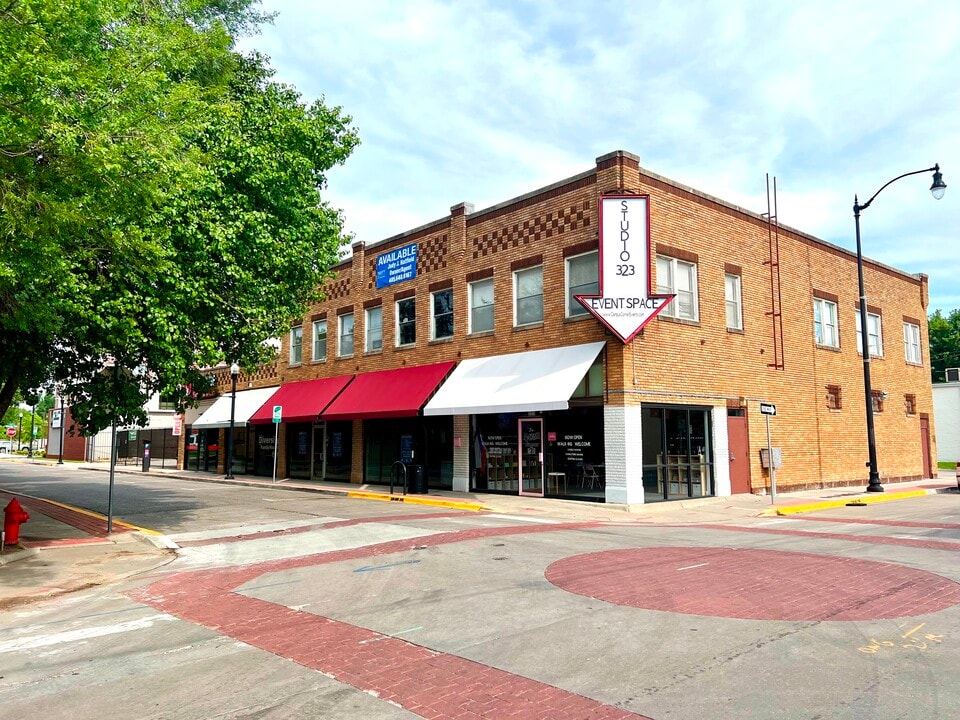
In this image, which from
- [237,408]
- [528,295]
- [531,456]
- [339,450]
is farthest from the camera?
[237,408]

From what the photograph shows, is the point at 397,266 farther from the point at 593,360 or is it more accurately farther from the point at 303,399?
the point at 593,360

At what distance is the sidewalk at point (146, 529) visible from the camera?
10164 mm

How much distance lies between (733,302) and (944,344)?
178 feet

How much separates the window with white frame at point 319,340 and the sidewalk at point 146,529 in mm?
5442

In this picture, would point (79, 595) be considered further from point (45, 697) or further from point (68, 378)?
point (68, 378)

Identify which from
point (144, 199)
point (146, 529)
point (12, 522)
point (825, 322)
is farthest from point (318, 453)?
point (144, 199)

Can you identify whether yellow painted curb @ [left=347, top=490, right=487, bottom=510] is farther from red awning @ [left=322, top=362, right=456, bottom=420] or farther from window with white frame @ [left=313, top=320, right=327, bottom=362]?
window with white frame @ [left=313, top=320, right=327, bottom=362]

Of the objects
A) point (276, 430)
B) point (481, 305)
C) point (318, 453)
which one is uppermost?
point (481, 305)

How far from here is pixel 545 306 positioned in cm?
2045

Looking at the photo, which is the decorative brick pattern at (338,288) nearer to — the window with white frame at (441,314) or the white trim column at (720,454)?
the window with white frame at (441,314)

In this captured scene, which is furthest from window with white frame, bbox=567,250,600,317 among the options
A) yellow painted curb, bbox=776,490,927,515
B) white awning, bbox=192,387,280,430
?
white awning, bbox=192,387,280,430

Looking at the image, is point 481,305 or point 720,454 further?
point 481,305

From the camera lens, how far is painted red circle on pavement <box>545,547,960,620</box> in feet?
23.6

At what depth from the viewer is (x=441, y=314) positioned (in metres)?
24.2
